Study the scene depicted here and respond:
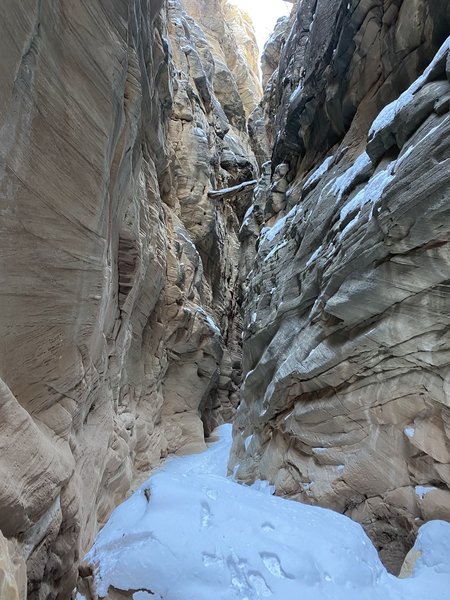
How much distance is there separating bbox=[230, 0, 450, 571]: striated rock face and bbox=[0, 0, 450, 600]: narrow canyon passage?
34 mm

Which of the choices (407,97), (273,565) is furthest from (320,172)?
(273,565)

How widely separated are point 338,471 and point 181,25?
2417cm

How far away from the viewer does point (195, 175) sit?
18109mm

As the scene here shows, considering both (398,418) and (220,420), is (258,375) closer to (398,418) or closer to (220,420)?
(398,418)

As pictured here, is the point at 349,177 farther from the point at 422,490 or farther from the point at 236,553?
the point at 236,553

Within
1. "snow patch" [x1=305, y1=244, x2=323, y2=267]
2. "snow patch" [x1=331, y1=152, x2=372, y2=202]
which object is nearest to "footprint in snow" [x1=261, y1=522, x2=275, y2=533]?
"snow patch" [x1=305, y1=244, x2=323, y2=267]

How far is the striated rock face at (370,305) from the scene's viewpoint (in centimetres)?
518

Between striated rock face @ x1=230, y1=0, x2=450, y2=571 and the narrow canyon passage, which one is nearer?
the narrow canyon passage

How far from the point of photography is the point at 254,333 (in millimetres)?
10945

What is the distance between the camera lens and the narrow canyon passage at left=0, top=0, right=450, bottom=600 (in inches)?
134

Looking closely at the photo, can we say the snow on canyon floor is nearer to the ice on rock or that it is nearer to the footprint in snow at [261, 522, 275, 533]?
the footprint in snow at [261, 522, 275, 533]

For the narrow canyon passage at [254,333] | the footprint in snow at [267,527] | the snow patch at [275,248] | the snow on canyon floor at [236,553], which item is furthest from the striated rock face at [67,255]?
the snow patch at [275,248]

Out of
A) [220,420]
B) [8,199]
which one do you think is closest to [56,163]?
[8,199]

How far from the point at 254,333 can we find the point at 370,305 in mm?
5313
